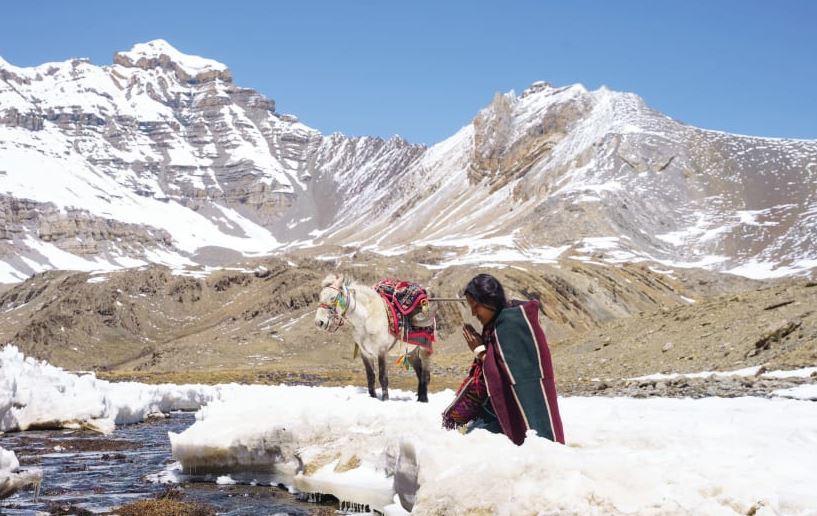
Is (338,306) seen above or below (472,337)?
above

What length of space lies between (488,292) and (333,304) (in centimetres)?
759

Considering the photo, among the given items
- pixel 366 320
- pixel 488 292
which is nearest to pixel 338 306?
pixel 366 320

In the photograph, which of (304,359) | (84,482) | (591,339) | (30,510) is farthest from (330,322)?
(304,359)

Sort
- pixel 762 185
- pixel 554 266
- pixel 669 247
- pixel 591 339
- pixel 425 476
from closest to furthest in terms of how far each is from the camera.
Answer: pixel 425 476 → pixel 591 339 → pixel 554 266 → pixel 669 247 → pixel 762 185

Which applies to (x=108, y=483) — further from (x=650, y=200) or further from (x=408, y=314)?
(x=650, y=200)

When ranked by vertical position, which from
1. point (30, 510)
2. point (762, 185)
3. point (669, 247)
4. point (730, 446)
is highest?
point (762, 185)

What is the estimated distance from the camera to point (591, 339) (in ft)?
122

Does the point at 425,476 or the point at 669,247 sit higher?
the point at 669,247

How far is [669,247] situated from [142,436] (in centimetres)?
12578

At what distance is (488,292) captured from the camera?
8.00 meters

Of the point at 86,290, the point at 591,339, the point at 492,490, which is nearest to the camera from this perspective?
the point at 492,490

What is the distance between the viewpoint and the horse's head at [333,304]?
15.1m

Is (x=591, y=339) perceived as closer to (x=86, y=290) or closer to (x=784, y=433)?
(x=784, y=433)

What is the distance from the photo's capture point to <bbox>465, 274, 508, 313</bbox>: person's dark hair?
8008 millimetres
